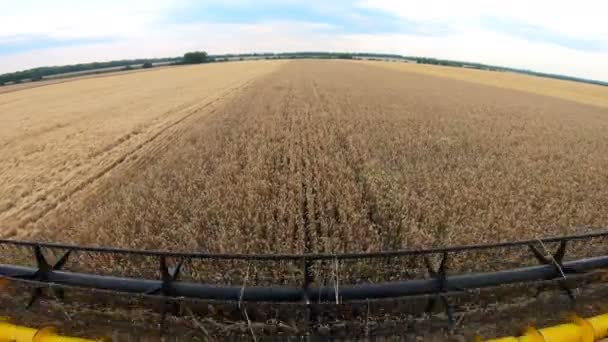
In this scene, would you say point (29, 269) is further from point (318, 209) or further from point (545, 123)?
point (545, 123)

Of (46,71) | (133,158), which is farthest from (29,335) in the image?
(46,71)

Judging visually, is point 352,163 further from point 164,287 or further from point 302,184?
point 164,287

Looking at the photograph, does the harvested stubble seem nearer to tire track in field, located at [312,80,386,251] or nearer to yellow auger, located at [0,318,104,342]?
tire track in field, located at [312,80,386,251]

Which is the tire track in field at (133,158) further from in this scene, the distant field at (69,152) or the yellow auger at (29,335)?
the yellow auger at (29,335)

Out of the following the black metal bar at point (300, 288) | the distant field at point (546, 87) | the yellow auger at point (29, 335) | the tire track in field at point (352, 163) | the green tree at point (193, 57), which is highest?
the green tree at point (193, 57)

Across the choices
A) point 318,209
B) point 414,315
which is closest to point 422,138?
point 318,209

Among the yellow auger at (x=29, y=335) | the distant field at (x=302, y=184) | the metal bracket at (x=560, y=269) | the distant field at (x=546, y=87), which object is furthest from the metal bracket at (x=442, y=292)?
the distant field at (x=546, y=87)

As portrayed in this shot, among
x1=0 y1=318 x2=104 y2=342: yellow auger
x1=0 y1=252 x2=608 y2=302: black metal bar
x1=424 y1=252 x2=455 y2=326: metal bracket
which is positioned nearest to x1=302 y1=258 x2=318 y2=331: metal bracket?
x1=0 y1=252 x2=608 y2=302: black metal bar
